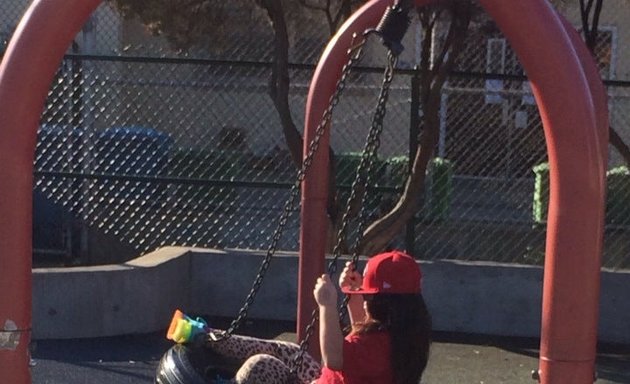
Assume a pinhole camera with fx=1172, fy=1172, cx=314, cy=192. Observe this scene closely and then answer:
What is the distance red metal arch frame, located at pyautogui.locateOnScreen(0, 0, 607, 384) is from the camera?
324cm

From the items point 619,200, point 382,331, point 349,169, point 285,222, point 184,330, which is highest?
point 349,169

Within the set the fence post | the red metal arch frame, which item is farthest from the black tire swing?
the fence post

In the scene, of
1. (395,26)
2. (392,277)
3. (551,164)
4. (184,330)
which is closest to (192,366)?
(184,330)

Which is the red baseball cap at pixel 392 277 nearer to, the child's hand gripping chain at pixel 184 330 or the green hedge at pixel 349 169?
the child's hand gripping chain at pixel 184 330

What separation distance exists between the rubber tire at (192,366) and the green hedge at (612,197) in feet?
15.8

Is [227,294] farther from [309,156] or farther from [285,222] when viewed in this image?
[309,156]

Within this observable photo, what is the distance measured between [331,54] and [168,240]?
185 inches

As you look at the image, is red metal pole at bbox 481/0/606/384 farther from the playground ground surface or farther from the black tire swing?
the playground ground surface

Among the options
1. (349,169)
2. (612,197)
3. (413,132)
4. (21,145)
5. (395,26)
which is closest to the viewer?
(21,145)

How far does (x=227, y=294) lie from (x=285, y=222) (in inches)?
165

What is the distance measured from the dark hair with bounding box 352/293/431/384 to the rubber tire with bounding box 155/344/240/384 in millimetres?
1254

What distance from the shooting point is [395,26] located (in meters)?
3.71

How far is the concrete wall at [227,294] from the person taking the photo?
25.7 feet

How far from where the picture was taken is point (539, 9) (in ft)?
11.0
